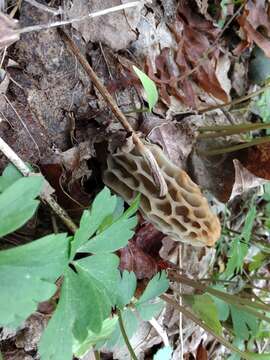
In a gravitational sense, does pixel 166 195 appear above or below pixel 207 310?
above

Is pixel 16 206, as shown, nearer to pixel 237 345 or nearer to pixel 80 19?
pixel 80 19

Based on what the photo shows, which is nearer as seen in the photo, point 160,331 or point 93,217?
point 93,217

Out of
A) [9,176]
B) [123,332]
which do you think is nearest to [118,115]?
[9,176]

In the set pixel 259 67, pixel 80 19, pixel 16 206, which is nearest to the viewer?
pixel 16 206

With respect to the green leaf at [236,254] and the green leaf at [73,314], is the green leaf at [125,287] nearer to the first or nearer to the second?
the green leaf at [73,314]

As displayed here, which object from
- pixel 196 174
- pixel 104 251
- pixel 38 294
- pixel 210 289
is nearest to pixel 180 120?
pixel 196 174

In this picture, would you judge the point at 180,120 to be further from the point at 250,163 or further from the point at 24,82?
the point at 24,82

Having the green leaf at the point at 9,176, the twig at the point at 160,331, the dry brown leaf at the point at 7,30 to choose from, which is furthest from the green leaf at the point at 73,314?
the twig at the point at 160,331
